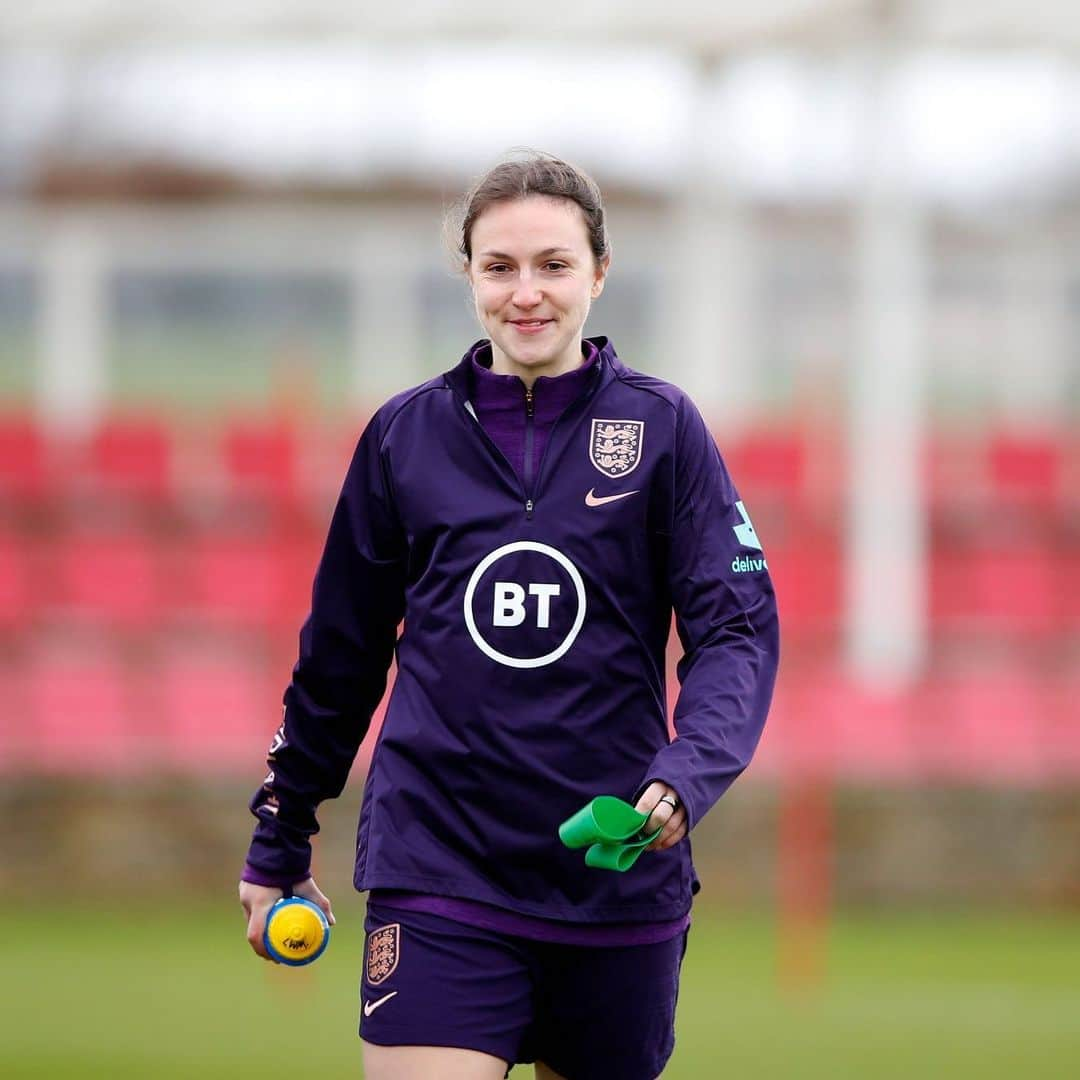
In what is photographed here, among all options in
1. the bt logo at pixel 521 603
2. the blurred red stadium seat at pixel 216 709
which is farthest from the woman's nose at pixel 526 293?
the blurred red stadium seat at pixel 216 709

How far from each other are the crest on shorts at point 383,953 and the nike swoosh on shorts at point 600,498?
69cm

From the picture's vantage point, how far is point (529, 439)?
3348 millimetres

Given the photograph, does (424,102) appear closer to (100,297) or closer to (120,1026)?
(100,297)

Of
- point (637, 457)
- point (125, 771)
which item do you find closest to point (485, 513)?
point (637, 457)

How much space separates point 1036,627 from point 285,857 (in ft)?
26.2

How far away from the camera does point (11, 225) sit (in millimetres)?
25219

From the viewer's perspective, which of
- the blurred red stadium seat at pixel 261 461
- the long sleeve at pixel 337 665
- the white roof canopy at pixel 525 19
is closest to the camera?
the long sleeve at pixel 337 665

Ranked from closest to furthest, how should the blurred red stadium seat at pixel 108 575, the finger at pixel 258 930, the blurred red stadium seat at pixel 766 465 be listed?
the finger at pixel 258 930
the blurred red stadium seat at pixel 108 575
the blurred red stadium seat at pixel 766 465

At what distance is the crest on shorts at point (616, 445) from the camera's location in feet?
10.8

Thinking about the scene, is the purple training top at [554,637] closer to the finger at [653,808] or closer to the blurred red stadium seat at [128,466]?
the finger at [653,808]

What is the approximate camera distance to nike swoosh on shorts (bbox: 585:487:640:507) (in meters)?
3.28

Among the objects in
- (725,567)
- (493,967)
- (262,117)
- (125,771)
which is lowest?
(125,771)

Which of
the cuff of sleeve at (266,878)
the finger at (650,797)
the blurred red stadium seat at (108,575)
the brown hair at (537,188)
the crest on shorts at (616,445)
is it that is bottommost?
the blurred red stadium seat at (108,575)

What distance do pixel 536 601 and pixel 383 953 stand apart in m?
0.57
